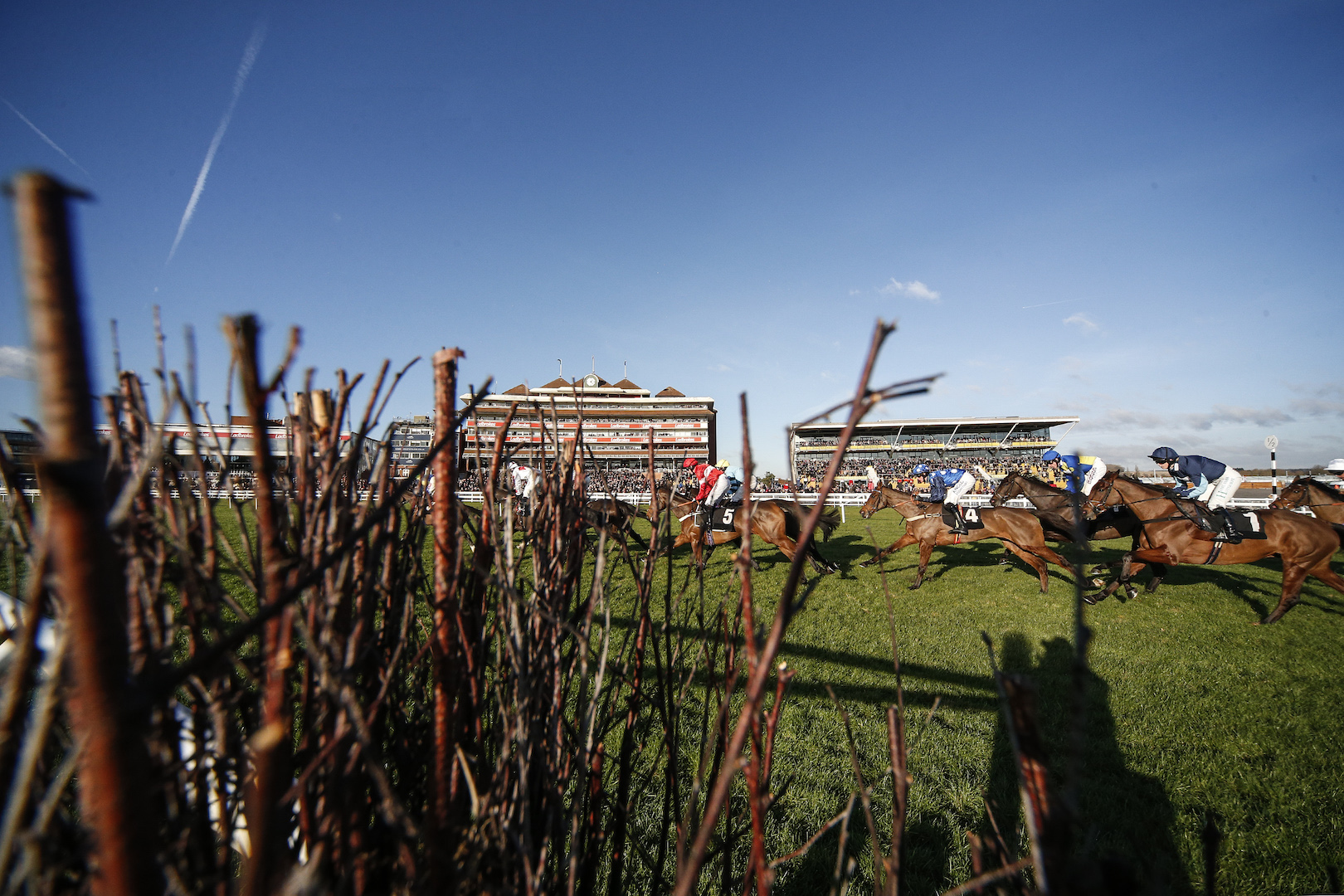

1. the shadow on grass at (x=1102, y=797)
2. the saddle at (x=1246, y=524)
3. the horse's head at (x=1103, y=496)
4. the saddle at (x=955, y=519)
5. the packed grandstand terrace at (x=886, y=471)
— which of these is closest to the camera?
the shadow on grass at (x=1102, y=797)

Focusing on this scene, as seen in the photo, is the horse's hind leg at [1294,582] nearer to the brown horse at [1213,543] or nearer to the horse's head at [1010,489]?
the brown horse at [1213,543]

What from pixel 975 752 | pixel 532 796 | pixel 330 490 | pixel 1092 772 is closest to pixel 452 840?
pixel 532 796

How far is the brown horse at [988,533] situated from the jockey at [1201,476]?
3.00 m

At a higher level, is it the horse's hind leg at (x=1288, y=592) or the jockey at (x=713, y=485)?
the jockey at (x=713, y=485)

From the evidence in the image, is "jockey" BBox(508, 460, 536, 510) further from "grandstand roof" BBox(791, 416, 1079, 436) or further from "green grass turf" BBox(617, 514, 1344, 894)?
"grandstand roof" BBox(791, 416, 1079, 436)

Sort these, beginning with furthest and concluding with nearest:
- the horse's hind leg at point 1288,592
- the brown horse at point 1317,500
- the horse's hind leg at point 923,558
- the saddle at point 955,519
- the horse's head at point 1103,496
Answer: the saddle at point 955,519 < the horse's hind leg at point 923,558 < the horse's head at point 1103,496 < the brown horse at point 1317,500 < the horse's hind leg at point 1288,592

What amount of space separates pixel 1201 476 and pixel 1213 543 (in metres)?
4.54

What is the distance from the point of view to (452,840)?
0.92m

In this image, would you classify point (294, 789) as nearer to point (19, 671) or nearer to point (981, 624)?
point (19, 671)

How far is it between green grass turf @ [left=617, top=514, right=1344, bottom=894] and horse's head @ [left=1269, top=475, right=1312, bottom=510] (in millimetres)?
2045

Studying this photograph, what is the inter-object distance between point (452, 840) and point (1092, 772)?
417 centimetres

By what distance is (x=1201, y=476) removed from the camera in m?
10.9

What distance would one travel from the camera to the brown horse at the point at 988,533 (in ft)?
29.2

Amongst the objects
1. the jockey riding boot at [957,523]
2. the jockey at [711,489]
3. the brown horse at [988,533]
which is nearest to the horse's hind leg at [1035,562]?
the brown horse at [988,533]
